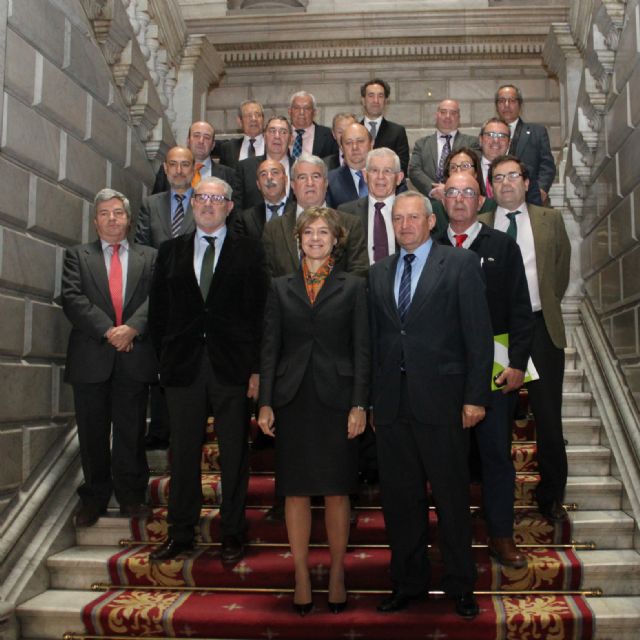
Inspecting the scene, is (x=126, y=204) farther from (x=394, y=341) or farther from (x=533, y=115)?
(x=533, y=115)

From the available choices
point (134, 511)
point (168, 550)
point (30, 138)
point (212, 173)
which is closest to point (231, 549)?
point (168, 550)

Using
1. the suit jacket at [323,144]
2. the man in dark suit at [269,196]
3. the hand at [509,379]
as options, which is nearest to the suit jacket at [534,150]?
the suit jacket at [323,144]

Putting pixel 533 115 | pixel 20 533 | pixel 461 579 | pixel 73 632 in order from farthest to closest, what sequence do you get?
pixel 533 115 → pixel 20 533 → pixel 73 632 → pixel 461 579

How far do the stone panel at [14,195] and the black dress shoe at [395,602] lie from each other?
236 cm

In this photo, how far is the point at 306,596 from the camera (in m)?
3.24

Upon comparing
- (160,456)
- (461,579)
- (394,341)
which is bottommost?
(461,579)

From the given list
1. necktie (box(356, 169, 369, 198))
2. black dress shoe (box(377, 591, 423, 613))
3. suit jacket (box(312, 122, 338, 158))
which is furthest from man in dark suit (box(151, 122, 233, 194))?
black dress shoe (box(377, 591, 423, 613))

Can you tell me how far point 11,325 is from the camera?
3.75m

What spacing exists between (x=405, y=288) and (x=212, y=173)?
2.35 m

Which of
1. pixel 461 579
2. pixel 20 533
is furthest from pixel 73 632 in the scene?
pixel 461 579

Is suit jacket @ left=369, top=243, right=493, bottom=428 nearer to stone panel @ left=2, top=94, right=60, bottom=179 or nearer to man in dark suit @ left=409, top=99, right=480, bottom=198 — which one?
stone panel @ left=2, top=94, right=60, bottom=179

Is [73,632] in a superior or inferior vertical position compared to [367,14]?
inferior

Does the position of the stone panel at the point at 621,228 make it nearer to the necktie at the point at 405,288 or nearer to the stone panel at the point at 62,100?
the necktie at the point at 405,288

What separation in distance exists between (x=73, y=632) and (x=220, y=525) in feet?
2.45
